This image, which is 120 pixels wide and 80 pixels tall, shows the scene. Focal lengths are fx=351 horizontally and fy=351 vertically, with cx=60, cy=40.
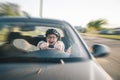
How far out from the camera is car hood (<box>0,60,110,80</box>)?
3496 mm

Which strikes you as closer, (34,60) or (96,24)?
(34,60)

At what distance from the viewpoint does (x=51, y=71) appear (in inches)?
144

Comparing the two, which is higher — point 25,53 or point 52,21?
point 52,21

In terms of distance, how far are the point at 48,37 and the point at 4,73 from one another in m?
1.45

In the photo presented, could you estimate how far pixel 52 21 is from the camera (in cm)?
492

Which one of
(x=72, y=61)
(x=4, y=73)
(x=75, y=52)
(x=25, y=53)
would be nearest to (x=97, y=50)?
(x=75, y=52)

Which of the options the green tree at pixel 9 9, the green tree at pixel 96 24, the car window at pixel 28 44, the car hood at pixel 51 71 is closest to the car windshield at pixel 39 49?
the car window at pixel 28 44

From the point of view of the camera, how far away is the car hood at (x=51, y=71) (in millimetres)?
3496

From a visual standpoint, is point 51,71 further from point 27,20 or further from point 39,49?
point 27,20

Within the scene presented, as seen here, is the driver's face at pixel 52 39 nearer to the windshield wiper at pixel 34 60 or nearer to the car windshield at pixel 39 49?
the car windshield at pixel 39 49

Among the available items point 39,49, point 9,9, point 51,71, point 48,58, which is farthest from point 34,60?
point 9,9

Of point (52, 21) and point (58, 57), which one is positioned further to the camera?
point (52, 21)

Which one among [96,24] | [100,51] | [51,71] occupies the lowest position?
[96,24]

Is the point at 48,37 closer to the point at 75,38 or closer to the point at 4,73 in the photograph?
the point at 75,38
